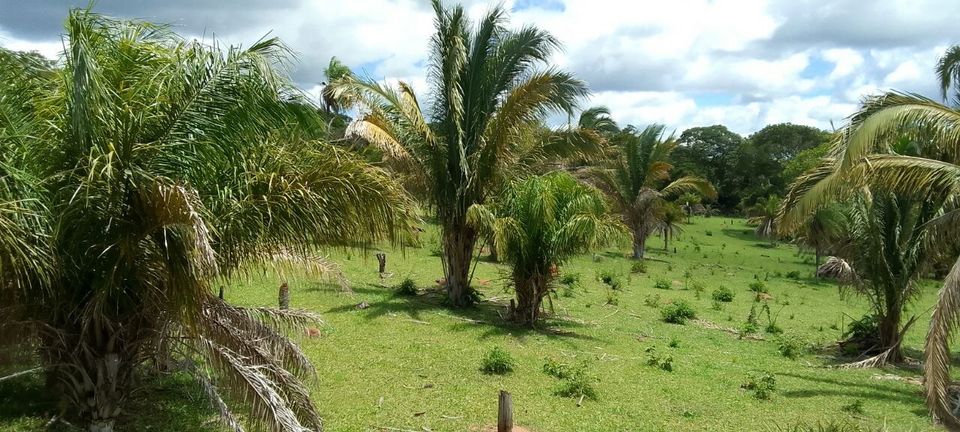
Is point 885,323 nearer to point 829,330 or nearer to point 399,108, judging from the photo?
point 829,330

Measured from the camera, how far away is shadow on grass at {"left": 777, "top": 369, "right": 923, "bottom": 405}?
9477 mm

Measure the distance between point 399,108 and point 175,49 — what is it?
8.15m

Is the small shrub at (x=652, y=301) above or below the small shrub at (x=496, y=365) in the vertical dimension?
above

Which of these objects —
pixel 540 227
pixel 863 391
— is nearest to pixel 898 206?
pixel 863 391

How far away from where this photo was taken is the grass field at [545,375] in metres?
7.60

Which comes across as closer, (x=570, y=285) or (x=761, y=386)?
(x=761, y=386)

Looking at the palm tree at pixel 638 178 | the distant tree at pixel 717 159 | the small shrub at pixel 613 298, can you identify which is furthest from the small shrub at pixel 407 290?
the distant tree at pixel 717 159

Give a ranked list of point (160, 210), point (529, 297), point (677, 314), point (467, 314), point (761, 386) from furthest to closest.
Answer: point (677, 314)
point (467, 314)
point (529, 297)
point (761, 386)
point (160, 210)

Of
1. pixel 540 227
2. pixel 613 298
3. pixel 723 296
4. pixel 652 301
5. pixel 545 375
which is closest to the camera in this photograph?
pixel 545 375

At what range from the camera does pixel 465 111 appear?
1342 cm

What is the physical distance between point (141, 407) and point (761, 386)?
7206 mm

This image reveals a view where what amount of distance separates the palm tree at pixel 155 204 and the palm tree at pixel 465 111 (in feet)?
22.6

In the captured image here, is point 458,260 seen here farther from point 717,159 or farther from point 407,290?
point 717,159

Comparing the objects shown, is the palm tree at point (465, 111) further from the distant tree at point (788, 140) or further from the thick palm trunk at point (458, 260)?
the distant tree at point (788, 140)
